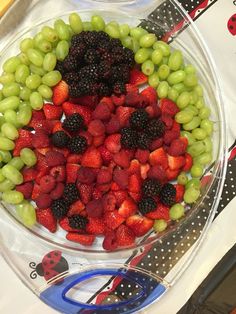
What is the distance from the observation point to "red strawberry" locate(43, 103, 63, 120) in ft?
2.73

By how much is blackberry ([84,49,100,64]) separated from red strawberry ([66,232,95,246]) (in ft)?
1.00

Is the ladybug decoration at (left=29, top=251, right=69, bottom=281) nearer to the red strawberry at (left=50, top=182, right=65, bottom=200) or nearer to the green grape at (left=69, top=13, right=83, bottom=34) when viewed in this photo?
the red strawberry at (left=50, top=182, right=65, bottom=200)

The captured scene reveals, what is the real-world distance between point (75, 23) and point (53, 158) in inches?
9.9

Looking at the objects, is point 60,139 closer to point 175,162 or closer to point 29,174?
point 29,174

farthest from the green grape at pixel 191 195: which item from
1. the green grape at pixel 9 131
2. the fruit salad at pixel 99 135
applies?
the green grape at pixel 9 131

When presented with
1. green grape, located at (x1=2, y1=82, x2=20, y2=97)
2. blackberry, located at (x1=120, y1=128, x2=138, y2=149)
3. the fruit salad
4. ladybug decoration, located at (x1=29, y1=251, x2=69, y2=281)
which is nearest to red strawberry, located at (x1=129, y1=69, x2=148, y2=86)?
the fruit salad

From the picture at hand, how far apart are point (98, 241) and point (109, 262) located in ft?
0.14

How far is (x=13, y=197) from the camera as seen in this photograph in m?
0.79

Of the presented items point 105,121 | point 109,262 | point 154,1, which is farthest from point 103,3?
point 109,262

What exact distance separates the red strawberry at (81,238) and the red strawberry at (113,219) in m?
0.04

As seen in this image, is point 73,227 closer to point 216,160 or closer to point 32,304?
point 32,304

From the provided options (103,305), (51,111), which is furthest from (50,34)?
(103,305)

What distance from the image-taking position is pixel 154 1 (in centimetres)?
92

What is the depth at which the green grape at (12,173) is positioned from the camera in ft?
2.55
